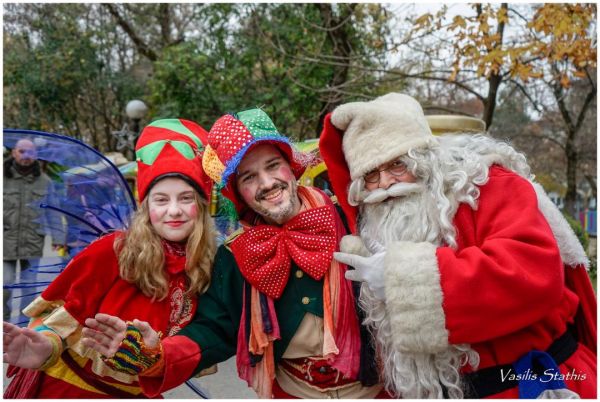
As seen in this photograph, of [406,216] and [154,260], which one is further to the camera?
[154,260]

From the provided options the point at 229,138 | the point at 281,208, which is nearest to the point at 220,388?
the point at 281,208

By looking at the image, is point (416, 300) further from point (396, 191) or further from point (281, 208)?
point (281, 208)

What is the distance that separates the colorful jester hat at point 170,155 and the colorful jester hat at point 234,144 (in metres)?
0.10

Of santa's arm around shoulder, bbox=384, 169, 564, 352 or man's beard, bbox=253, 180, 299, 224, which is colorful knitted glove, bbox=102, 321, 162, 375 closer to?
man's beard, bbox=253, 180, 299, 224

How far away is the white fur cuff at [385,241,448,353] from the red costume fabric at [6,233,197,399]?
3.10ft

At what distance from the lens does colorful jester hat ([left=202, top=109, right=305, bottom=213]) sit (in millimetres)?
2141

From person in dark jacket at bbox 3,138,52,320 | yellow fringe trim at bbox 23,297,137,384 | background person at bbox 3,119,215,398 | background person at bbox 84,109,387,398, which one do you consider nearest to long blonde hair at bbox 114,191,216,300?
background person at bbox 3,119,215,398

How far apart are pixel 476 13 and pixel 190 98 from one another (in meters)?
5.09

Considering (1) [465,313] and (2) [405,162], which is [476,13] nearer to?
(2) [405,162]

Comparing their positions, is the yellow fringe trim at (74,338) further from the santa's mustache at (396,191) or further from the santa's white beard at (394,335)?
the santa's mustache at (396,191)

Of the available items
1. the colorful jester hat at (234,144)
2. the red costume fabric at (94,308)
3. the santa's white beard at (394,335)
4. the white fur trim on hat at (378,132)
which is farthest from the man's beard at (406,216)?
the red costume fabric at (94,308)

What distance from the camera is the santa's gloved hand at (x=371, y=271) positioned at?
1872 millimetres

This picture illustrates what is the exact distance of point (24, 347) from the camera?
7.00ft

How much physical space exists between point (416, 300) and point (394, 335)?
15 cm
